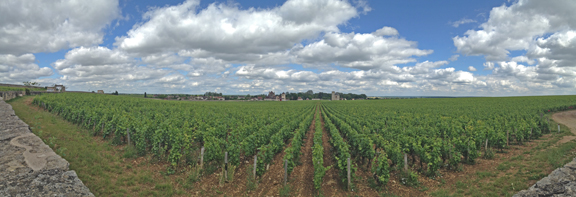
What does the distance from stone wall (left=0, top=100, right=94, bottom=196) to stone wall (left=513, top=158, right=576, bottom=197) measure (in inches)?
546

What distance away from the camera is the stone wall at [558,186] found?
24.0 ft

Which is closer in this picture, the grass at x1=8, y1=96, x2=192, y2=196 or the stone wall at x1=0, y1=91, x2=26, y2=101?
the grass at x1=8, y1=96, x2=192, y2=196

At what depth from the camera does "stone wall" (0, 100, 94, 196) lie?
20.6 feet

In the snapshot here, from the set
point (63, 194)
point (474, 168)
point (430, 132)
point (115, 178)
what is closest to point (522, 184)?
point (474, 168)

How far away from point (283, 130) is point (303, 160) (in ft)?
12.0

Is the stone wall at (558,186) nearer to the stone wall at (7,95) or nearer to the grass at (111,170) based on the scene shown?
the grass at (111,170)

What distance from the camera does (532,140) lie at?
1777cm

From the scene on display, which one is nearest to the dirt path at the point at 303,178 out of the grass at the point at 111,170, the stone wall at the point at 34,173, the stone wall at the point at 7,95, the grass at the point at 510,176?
the grass at the point at 111,170

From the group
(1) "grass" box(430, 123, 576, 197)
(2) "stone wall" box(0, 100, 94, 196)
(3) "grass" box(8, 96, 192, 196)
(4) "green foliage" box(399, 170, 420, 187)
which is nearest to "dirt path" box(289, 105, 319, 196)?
(4) "green foliage" box(399, 170, 420, 187)

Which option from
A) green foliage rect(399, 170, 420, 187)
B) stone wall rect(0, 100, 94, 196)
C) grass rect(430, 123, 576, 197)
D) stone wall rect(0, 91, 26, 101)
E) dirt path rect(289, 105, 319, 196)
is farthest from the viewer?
stone wall rect(0, 91, 26, 101)

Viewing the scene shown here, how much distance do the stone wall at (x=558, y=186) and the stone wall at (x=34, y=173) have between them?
13.9 meters

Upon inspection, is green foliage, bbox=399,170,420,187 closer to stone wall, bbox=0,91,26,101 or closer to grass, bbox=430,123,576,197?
grass, bbox=430,123,576,197

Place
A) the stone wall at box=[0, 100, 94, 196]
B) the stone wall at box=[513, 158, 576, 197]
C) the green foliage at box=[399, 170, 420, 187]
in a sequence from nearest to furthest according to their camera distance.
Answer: the stone wall at box=[0, 100, 94, 196] < the stone wall at box=[513, 158, 576, 197] < the green foliage at box=[399, 170, 420, 187]

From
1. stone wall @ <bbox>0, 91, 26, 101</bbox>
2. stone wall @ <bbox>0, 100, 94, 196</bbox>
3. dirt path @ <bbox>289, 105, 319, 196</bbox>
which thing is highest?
stone wall @ <bbox>0, 91, 26, 101</bbox>
